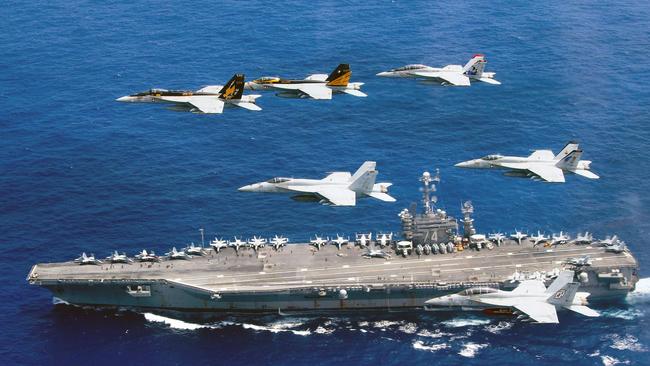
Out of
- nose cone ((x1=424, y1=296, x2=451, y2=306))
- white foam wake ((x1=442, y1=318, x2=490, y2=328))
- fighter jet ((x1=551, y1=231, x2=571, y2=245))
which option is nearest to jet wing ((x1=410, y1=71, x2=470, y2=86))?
fighter jet ((x1=551, y1=231, x2=571, y2=245))

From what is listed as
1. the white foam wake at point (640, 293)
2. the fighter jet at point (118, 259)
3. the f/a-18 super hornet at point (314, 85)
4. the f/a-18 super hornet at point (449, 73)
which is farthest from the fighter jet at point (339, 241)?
the white foam wake at point (640, 293)

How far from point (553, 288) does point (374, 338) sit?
24.3 m

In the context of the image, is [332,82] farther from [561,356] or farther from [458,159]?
[561,356]

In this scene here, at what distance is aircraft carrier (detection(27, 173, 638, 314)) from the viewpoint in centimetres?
13512

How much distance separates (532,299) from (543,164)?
27.8 metres

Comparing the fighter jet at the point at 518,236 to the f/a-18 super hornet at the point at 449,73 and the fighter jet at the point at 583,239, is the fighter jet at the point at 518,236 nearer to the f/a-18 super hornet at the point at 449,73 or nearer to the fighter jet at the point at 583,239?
the fighter jet at the point at 583,239

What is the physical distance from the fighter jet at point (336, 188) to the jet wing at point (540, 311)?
25.7 meters

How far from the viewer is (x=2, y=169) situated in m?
171

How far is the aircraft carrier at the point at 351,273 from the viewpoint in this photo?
135125 mm

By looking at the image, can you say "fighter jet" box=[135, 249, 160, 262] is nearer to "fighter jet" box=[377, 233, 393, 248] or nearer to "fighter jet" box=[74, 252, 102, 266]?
"fighter jet" box=[74, 252, 102, 266]

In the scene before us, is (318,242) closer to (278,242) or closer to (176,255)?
(278,242)

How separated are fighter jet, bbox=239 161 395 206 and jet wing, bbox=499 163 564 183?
2051 cm

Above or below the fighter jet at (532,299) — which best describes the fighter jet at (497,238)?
above

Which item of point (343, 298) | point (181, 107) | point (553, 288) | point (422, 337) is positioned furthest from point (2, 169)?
point (553, 288)
